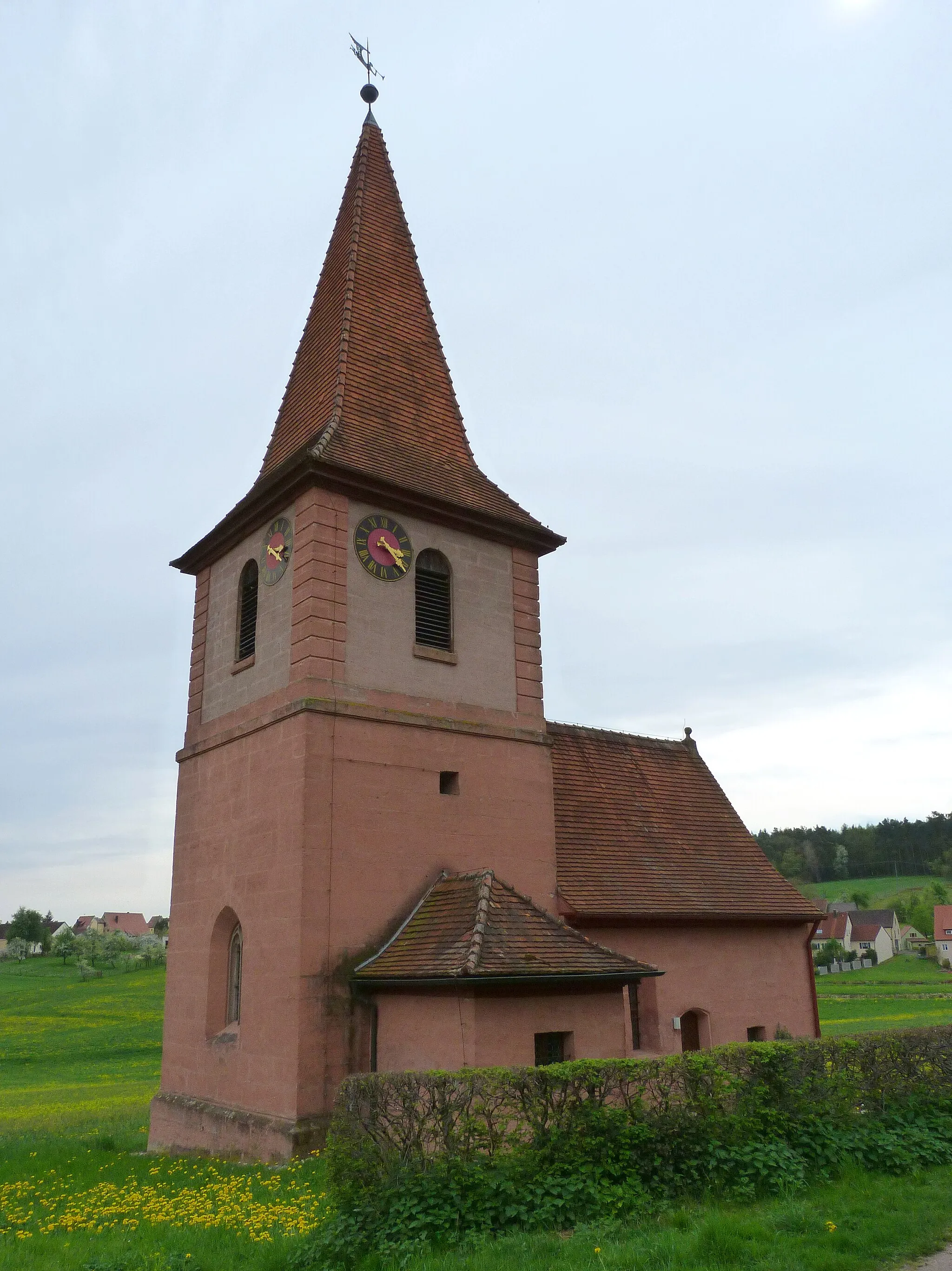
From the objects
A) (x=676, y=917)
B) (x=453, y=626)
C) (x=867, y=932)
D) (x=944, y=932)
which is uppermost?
(x=453, y=626)

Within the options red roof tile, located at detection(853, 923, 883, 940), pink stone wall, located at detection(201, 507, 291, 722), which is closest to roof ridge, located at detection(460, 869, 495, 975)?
pink stone wall, located at detection(201, 507, 291, 722)

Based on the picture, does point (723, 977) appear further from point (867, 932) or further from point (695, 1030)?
point (867, 932)

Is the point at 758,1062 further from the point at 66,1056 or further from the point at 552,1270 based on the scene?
the point at 66,1056

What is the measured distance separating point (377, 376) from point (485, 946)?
32.8 ft

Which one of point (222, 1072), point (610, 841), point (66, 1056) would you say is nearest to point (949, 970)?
point (66, 1056)

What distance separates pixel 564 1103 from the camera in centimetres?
824

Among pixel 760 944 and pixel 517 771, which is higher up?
pixel 517 771

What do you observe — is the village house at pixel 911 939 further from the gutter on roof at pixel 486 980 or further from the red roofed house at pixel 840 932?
the gutter on roof at pixel 486 980

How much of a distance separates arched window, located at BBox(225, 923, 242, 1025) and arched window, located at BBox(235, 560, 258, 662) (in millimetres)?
4209

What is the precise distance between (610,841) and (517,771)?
2.86m

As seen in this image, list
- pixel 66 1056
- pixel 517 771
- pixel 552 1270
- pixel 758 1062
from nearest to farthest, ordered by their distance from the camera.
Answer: pixel 552 1270
pixel 758 1062
pixel 517 771
pixel 66 1056

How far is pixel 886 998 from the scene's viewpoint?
51.5 metres

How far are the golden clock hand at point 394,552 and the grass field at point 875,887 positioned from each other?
114 metres

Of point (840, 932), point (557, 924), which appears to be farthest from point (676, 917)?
point (840, 932)
